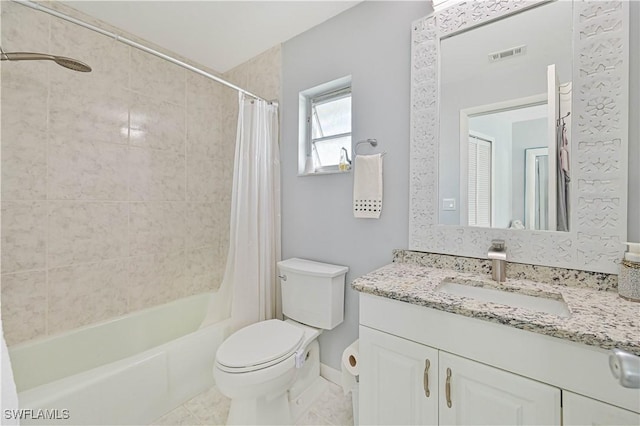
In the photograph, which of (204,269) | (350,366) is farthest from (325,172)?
(204,269)

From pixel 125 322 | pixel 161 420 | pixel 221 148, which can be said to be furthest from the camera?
pixel 221 148

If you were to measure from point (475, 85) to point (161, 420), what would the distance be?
2340 millimetres

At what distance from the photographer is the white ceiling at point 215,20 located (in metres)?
1.63

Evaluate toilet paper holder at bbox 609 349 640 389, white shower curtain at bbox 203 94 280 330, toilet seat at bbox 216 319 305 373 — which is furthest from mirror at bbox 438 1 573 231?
white shower curtain at bbox 203 94 280 330

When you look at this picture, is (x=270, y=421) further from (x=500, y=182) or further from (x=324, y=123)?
(x=324, y=123)

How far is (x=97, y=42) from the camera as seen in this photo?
1740 mm

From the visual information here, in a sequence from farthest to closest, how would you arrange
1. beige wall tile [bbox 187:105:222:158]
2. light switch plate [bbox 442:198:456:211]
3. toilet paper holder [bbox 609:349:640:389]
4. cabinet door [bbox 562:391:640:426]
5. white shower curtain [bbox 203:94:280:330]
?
beige wall tile [bbox 187:105:222:158] → white shower curtain [bbox 203:94:280:330] → light switch plate [bbox 442:198:456:211] → cabinet door [bbox 562:391:640:426] → toilet paper holder [bbox 609:349:640:389]

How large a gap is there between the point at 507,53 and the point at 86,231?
253cm

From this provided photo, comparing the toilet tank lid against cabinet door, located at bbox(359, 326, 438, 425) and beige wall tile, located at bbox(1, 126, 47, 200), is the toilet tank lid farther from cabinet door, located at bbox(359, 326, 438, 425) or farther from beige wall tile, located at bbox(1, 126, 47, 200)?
beige wall tile, located at bbox(1, 126, 47, 200)

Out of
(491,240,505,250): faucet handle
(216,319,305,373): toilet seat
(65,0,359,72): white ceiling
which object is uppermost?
(65,0,359,72): white ceiling

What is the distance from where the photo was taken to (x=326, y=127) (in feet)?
6.29

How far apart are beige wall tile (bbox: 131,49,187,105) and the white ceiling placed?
16cm

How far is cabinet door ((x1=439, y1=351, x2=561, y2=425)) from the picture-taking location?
74 cm

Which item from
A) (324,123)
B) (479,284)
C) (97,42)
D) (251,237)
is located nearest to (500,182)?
(479,284)
